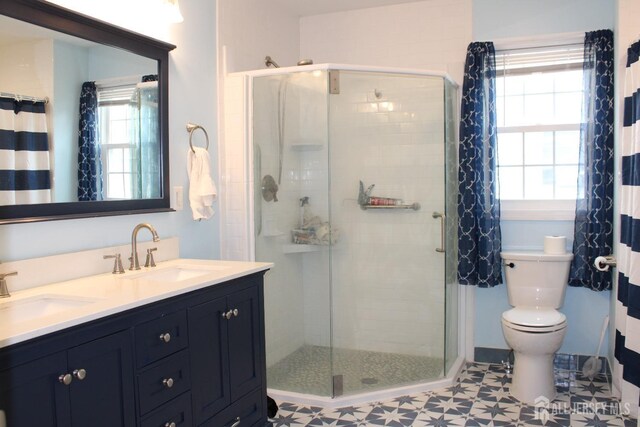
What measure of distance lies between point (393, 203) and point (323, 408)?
1357 mm

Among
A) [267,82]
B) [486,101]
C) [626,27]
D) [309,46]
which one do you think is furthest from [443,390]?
[309,46]

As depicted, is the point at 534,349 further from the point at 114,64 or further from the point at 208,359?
the point at 114,64

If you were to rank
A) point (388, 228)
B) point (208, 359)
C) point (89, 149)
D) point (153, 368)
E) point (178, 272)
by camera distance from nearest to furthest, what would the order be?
point (153, 368) < point (208, 359) < point (89, 149) < point (178, 272) < point (388, 228)

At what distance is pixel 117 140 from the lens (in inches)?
90.4

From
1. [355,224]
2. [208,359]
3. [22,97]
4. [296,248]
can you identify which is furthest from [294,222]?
[22,97]

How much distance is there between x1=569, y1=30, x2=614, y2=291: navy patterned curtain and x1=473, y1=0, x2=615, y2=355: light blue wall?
133 millimetres

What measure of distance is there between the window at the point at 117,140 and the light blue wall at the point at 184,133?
0.15m

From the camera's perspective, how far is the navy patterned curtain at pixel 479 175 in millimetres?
3395

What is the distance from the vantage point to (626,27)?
9.50 feet

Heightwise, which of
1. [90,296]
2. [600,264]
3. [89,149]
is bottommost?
[600,264]

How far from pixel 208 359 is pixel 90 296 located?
0.53 m

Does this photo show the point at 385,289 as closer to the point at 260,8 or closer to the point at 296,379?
the point at 296,379

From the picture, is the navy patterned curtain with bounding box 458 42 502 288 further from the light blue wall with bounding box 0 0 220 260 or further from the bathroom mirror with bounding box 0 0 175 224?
the bathroom mirror with bounding box 0 0 175 224
